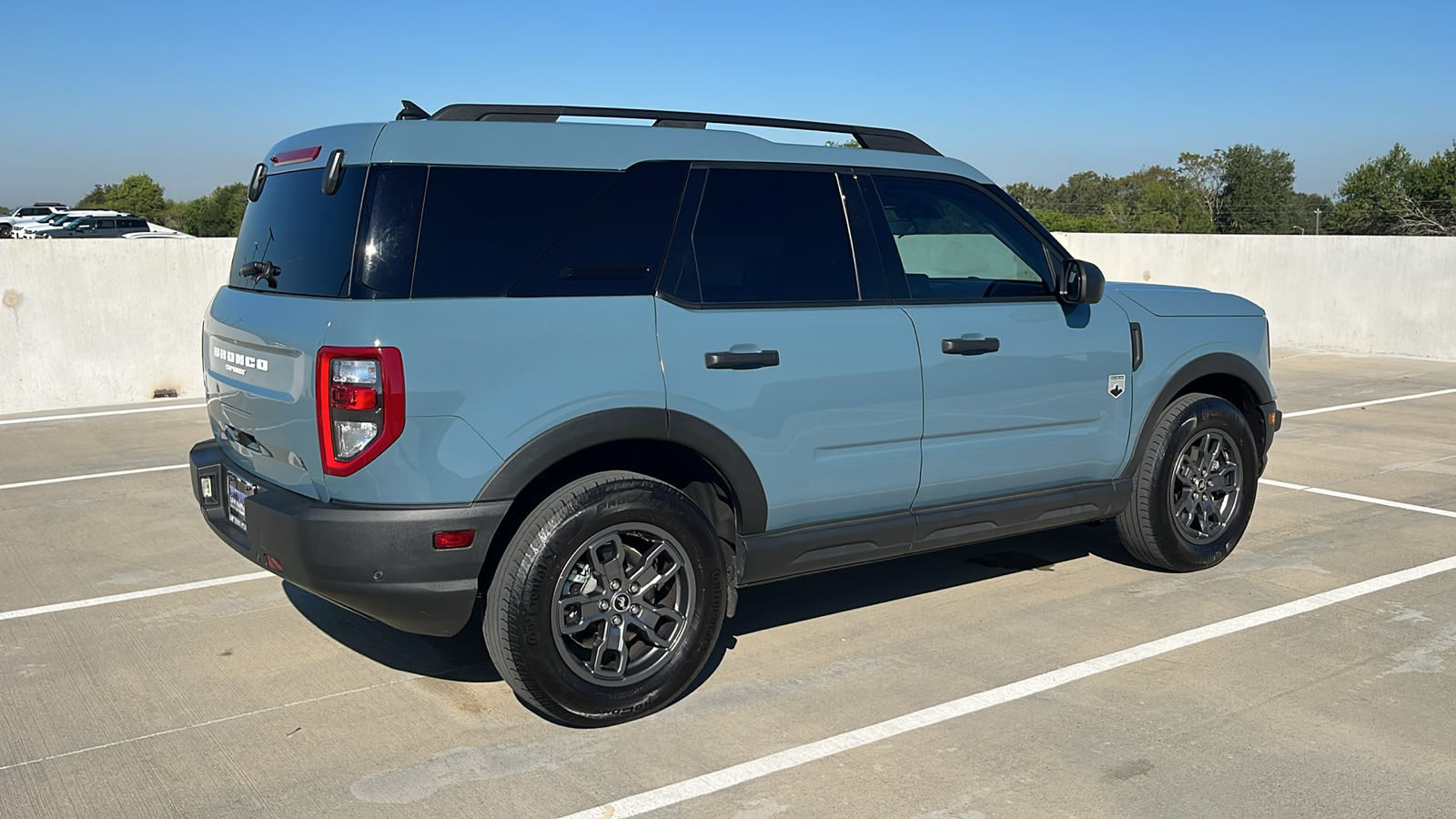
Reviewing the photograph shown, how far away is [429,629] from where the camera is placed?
391cm

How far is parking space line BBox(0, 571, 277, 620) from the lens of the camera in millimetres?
5391

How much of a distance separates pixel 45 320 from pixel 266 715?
30.1 ft

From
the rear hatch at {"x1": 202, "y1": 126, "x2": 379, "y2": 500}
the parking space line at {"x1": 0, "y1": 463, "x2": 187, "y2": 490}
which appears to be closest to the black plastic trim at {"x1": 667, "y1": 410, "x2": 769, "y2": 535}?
the rear hatch at {"x1": 202, "y1": 126, "x2": 379, "y2": 500}

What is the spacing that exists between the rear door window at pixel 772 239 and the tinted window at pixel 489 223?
51cm

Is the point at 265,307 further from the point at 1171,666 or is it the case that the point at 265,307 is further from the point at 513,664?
the point at 1171,666

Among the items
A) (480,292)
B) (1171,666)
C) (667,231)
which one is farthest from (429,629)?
(1171,666)

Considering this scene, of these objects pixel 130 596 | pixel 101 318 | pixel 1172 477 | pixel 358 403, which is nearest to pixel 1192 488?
pixel 1172 477

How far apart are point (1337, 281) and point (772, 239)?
14708 mm

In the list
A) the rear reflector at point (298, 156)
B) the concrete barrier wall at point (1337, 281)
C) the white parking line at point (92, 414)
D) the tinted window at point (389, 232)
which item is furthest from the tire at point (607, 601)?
the concrete barrier wall at point (1337, 281)

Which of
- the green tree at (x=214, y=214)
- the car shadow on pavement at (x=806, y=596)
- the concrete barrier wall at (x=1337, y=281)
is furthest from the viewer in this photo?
the green tree at (x=214, y=214)

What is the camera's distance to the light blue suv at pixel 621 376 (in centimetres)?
Answer: 375

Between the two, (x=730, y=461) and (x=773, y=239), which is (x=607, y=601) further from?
(x=773, y=239)

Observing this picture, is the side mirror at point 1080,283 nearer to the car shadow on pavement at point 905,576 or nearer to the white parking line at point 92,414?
the car shadow on pavement at point 905,576

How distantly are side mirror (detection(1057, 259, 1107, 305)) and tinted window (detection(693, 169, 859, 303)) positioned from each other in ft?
3.46
